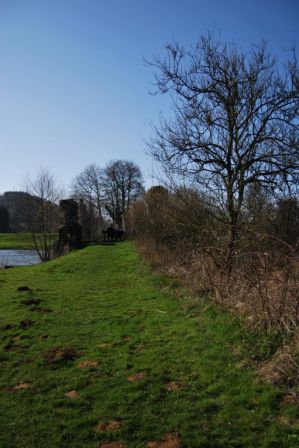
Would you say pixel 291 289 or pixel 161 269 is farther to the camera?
pixel 161 269

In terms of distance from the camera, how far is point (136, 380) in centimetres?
538

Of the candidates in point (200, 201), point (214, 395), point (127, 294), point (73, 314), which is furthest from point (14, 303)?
point (214, 395)

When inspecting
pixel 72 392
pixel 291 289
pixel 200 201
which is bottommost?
pixel 72 392

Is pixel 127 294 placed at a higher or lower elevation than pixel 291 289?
lower

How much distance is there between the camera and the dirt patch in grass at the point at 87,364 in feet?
19.6

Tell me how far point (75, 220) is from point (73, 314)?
21.5 meters

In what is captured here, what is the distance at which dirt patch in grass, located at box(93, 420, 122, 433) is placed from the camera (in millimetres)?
4192

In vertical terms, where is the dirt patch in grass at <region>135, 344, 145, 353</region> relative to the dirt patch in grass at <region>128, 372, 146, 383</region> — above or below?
above

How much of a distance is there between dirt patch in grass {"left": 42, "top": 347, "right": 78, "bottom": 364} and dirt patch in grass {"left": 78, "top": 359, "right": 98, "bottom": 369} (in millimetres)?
263

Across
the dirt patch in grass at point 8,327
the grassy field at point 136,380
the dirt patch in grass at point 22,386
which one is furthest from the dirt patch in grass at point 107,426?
the dirt patch in grass at point 8,327

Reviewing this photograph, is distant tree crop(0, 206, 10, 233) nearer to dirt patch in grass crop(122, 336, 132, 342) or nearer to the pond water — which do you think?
the pond water

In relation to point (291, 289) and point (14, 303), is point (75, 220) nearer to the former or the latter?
point (14, 303)

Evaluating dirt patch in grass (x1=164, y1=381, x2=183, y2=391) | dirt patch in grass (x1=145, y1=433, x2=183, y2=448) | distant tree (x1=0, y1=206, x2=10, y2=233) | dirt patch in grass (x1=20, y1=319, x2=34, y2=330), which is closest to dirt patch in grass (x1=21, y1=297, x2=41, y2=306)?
dirt patch in grass (x1=20, y1=319, x2=34, y2=330)

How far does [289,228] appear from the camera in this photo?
10.9 meters
